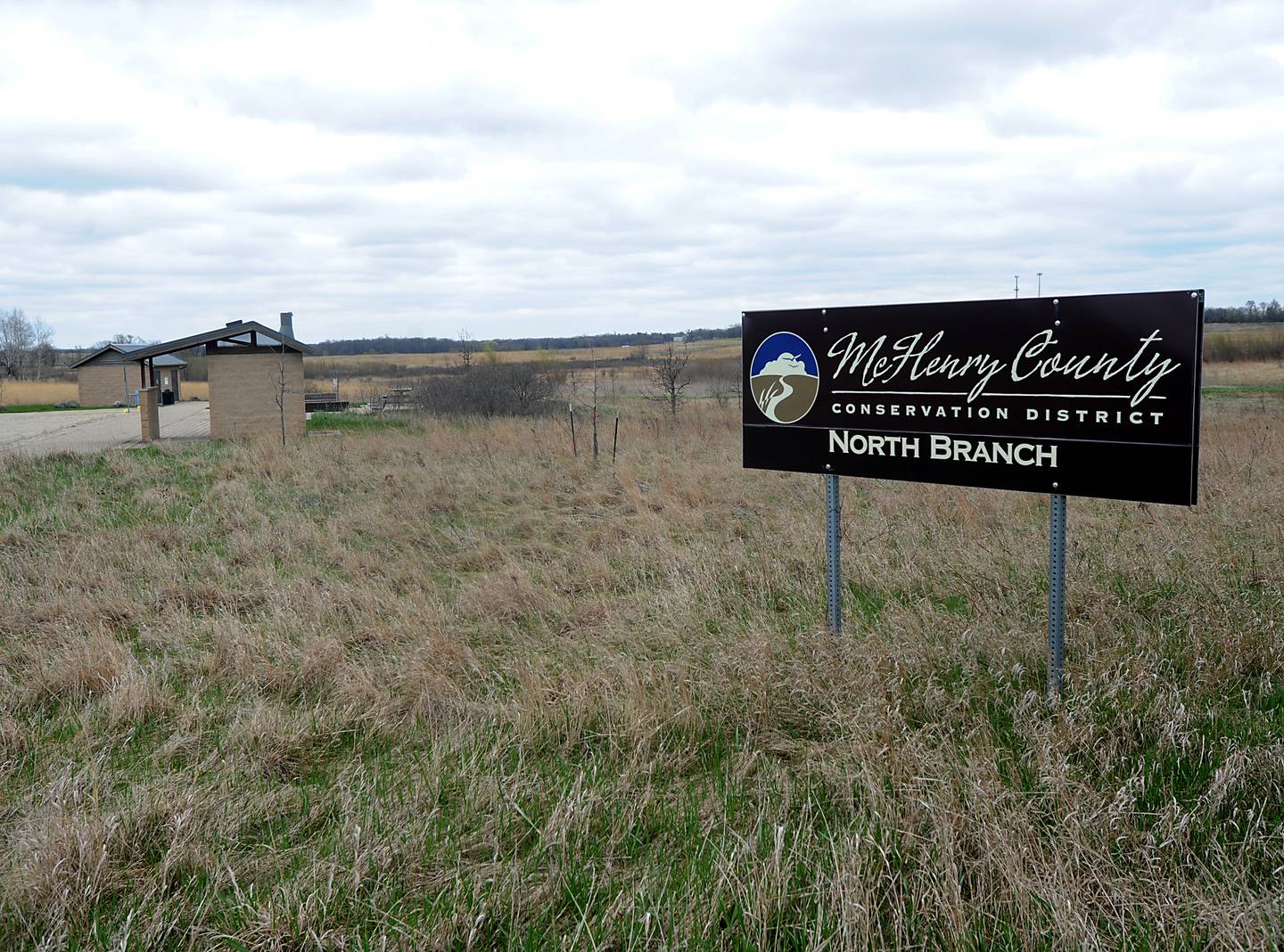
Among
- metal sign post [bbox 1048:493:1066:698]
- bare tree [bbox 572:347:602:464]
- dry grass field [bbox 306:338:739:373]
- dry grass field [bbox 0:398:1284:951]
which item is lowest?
dry grass field [bbox 0:398:1284:951]

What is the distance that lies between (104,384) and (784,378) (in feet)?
182

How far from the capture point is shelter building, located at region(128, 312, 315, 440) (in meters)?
26.5

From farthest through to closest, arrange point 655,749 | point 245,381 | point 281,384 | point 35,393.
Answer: point 35,393
point 245,381
point 281,384
point 655,749

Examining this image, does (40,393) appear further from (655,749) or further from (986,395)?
(986,395)

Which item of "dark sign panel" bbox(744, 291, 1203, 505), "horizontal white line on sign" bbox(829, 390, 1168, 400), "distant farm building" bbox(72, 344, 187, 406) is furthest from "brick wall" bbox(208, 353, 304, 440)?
"distant farm building" bbox(72, 344, 187, 406)

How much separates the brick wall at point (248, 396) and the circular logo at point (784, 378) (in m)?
22.9

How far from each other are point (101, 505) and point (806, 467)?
11415 mm

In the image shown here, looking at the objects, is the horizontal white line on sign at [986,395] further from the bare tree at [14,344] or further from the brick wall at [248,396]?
the bare tree at [14,344]

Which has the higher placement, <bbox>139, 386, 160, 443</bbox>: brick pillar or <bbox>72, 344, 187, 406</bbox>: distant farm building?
<bbox>72, 344, 187, 406</bbox>: distant farm building

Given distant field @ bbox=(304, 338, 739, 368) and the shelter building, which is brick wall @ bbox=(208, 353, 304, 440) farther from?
distant field @ bbox=(304, 338, 739, 368)

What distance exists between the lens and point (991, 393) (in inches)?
193

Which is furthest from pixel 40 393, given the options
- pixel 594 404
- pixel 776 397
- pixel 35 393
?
pixel 776 397

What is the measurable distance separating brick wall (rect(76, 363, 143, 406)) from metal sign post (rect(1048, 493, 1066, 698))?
183 ft

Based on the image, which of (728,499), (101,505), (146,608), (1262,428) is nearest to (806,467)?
(146,608)
